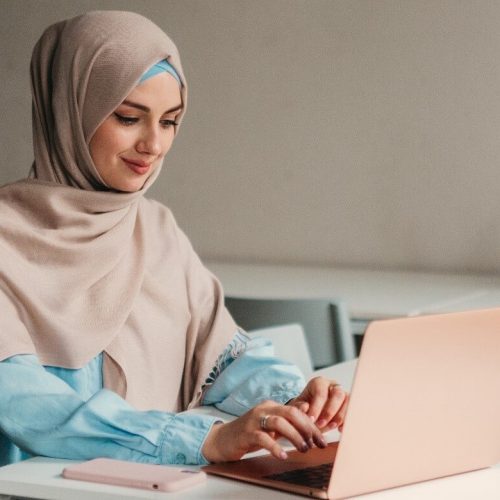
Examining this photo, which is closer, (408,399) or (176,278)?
(408,399)

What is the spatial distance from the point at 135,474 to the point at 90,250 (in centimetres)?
52

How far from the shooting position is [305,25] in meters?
4.02

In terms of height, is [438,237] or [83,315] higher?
[438,237]

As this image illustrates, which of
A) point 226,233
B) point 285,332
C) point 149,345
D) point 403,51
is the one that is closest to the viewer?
point 149,345

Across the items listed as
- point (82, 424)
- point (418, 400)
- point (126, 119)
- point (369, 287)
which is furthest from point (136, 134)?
point (369, 287)

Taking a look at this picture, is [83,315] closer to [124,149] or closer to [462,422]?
[124,149]

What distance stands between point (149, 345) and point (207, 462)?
43cm

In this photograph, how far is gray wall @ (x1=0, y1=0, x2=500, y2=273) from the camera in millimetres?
3795

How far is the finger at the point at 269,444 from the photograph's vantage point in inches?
53.6

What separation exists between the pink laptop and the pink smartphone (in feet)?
0.20

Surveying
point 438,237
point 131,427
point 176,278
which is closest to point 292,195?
point 438,237

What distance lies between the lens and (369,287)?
11.6 ft

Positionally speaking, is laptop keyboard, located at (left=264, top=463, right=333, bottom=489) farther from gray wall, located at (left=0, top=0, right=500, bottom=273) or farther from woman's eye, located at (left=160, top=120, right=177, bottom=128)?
gray wall, located at (left=0, top=0, right=500, bottom=273)

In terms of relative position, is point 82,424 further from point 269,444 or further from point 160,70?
point 160,70
